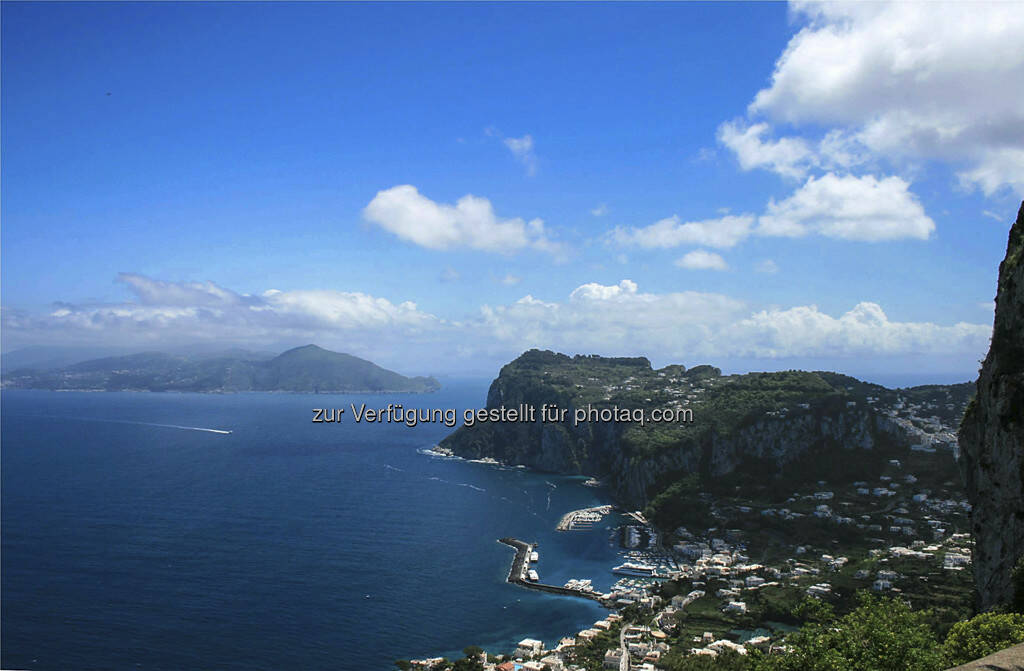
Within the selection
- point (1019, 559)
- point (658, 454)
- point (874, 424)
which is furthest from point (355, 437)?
point (1019, 559)

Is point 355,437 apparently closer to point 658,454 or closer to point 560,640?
point 658,454

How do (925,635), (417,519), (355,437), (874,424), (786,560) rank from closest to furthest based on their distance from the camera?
(925,635)
(786,560)
(417,519)
(874,424)
(355,437)

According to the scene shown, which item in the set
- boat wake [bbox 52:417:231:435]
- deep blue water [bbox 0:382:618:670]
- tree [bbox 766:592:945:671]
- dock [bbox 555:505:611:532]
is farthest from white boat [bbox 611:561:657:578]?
boat wake [bbox 52:417:231:435]

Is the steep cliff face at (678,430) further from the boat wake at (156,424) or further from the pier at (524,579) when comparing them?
the boat wake at (156,424)

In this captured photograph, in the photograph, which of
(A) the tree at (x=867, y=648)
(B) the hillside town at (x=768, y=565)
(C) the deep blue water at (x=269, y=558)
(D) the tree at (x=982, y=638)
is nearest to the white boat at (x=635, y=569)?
(B) the hillside town at (x=768, y=565)

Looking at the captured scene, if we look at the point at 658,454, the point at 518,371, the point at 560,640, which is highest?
the point at 518,371

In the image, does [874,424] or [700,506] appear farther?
[874,424]

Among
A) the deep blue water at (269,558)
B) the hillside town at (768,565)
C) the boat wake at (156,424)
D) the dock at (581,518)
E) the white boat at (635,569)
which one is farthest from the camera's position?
the boat wake at (156,424)
